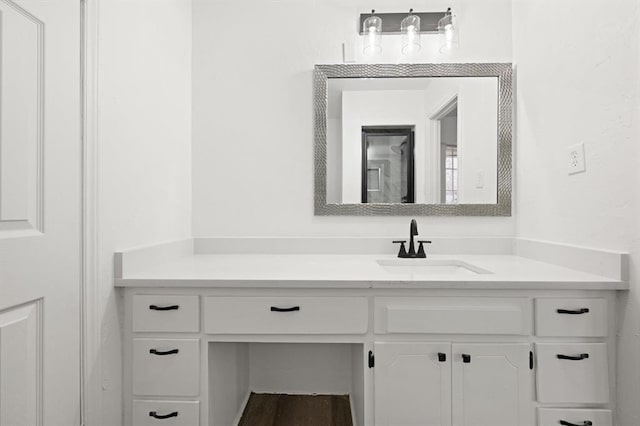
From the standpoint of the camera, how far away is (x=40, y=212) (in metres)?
0.97

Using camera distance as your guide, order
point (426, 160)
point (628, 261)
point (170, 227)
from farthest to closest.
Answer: point (426, 160)
point (170, 227)
point (628, 261)

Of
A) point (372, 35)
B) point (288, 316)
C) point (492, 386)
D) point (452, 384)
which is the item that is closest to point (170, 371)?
point (288, 316)

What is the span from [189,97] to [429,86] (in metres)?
1.21

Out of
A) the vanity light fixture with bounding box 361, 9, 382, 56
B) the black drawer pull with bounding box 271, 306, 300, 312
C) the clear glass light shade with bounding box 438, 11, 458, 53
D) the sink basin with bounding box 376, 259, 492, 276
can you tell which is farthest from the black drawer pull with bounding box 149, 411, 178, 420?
the clear glass light shade with bounding box 438, 11, 458, 53

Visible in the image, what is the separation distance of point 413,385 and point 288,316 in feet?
1.55

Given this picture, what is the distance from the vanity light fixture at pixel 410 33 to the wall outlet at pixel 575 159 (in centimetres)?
89

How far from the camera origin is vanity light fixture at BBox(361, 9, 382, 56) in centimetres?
188

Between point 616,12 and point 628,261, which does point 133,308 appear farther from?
point 616,12

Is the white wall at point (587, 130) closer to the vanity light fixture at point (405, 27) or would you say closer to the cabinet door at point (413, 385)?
the vanity light fixture at point (405, 27)

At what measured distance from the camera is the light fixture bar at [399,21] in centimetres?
190

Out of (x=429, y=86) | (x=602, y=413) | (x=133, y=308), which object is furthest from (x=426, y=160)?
(x=133, y=308)

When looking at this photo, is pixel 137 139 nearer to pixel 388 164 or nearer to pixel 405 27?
pixel 388 164

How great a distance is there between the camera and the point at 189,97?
Result: 1.92 m

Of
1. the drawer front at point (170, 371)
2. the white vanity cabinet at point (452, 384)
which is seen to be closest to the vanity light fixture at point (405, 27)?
the white vanity cabinet at point (452, 384)
